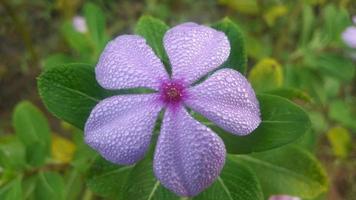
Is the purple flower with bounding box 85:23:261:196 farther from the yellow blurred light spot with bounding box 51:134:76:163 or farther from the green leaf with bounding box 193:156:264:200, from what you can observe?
the yellow blurred light spot with bounding box 51:134:76:163

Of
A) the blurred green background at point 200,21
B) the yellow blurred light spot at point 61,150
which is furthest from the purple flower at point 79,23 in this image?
the yellow blurred light spot at point 61,150

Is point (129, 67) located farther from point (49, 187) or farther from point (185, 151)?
point (49, 187)

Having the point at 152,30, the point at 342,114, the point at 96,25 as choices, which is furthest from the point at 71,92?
the point at 342,114

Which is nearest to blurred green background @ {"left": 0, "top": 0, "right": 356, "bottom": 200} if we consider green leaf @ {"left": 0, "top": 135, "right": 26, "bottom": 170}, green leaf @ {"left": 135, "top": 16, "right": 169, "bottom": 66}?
green leaf @ {"left": 0, "top": 135, "right": 26, "bottom": 170}

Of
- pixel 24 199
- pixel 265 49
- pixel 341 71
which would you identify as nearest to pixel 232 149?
pixel 24 199

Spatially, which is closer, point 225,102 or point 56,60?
point 225,102

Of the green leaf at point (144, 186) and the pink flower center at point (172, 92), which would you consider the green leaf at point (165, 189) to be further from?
the pink flower center at point (172, 92)
